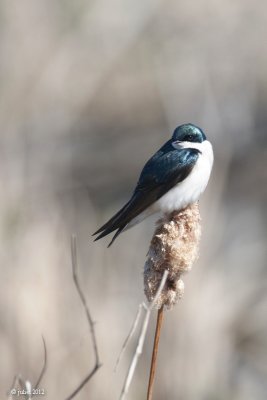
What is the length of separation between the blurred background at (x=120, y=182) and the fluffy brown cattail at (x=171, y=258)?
1.65 m

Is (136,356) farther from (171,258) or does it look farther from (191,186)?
(191,186)

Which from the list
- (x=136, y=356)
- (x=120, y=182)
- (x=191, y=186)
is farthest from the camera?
(x=120, y=182)

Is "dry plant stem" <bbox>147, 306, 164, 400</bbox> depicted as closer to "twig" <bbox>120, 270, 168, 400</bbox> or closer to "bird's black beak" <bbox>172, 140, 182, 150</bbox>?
"twig" <bbox>120, 270, 168, 400</bbox>

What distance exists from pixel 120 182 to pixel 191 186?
3648 mm

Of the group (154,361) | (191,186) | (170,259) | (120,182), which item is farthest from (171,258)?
(120,182)

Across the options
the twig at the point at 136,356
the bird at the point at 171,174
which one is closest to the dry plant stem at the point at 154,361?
the twig at the point at 136,356

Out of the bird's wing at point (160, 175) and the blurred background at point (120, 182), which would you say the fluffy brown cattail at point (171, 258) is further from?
the blurred background at point (120, 182)

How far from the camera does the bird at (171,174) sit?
2.07 meters

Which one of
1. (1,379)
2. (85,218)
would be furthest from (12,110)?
(1,379)

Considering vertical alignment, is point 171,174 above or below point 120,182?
above

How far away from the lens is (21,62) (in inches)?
190

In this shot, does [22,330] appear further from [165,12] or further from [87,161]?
[165,12]

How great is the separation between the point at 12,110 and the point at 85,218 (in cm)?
62

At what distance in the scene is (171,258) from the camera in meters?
1.62
